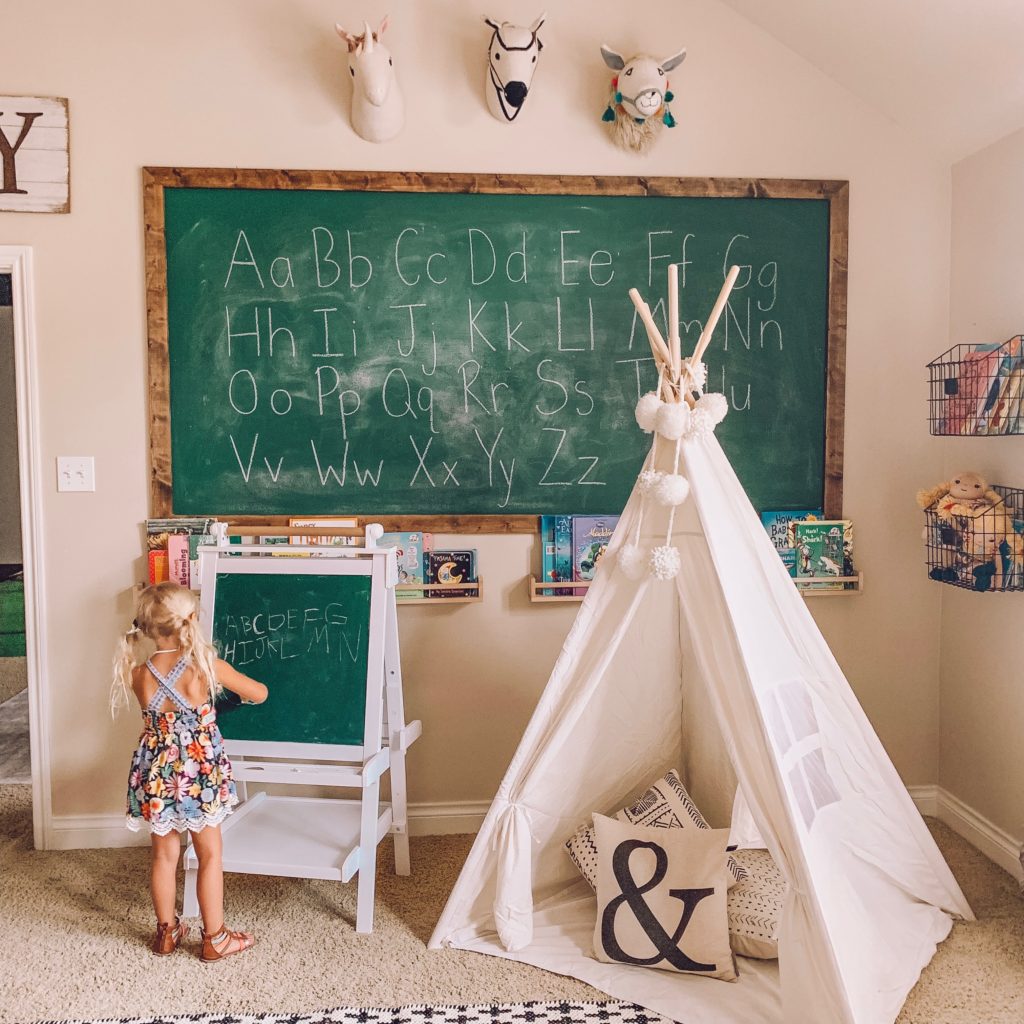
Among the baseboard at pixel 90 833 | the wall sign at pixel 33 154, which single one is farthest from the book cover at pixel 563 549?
the wall sign at pixel 33 154

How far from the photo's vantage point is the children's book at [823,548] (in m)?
3.05

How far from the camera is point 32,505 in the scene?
290 cm

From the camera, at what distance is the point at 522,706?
3082mm

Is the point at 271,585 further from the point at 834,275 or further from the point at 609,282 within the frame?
the point at 834,275

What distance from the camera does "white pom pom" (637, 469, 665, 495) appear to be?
2.24 meters

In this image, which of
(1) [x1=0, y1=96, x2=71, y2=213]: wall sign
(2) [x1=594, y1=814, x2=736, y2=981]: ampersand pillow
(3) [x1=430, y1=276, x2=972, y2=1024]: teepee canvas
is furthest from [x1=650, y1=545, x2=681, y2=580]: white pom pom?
(1) [x1=0, y1=96, x2=71, y2=213]: wall sign

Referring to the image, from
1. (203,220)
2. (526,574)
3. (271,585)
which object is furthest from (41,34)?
(526,574)

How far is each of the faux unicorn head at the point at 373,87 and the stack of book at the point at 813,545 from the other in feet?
5.67

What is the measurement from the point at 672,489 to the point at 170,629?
4.23 ft

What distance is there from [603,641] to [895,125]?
199cm

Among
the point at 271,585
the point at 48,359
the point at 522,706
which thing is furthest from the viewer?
the point at 522,706

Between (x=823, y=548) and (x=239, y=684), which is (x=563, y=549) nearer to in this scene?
(x=823, y=548)

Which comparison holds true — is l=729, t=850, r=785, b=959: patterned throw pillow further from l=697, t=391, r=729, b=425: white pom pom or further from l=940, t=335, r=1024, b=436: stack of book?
l=940, t=335, r=1024, b=436: stack of book

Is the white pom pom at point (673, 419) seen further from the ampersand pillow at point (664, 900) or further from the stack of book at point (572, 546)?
the ampersand pillow at point (664, 900)
